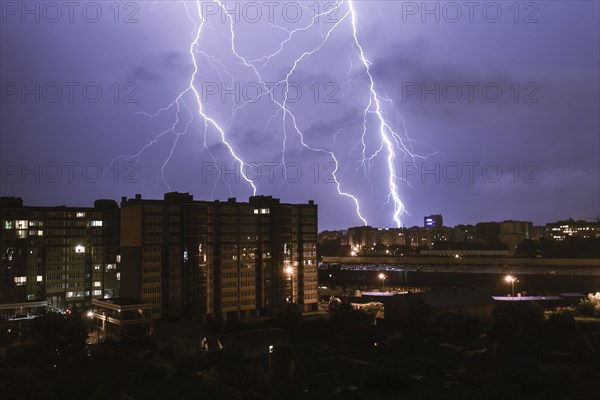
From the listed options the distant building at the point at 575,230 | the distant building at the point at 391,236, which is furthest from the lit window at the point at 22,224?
the distant building at the point at 391,236

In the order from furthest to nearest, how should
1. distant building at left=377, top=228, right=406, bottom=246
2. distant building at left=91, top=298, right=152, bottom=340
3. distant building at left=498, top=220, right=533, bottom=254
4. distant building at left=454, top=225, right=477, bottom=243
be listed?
distant building at left=454, top=225, right=477, bottom=243 → distant building at left=377, top=228, right=406, bottom=246 → distant building at left=498, top=220, right=533, bottom=254 → distant building at left=91, top=298, right=152, bottom=340

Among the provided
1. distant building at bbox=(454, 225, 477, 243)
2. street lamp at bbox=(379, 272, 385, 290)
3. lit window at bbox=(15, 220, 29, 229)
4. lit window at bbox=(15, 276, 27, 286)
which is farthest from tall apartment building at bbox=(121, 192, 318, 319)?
distant building at bbox=(454, 225, 477, 243)

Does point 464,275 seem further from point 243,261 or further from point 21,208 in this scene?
point 21,208

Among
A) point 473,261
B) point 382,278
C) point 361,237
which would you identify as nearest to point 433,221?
point 361,237

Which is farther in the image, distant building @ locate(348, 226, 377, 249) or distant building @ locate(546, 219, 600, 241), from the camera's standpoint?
distant building @ locate(348, 226, 377, 249)

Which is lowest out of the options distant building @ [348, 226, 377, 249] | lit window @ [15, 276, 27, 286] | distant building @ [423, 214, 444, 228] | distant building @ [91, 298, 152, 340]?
distant building @ [91, 298, 152, 340]

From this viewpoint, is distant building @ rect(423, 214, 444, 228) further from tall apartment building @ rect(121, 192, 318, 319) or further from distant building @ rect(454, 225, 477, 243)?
tall apartment building @ rect(121, 192, 318, 319)
